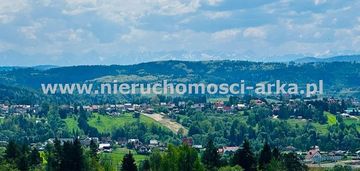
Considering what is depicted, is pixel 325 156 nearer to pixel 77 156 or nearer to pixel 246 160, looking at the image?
pixel 246 160

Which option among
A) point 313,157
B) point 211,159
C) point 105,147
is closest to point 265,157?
point 211,159

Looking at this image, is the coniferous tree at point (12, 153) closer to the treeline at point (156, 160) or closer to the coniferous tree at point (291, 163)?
the treeline at point (156, 160)

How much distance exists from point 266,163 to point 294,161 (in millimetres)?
9065

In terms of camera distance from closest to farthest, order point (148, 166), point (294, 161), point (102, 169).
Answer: point (102, 169) < point (294, 161) < point (148, 166)

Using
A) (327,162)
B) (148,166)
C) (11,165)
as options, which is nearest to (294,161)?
(148,166)

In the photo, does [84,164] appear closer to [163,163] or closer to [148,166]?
[163,163]

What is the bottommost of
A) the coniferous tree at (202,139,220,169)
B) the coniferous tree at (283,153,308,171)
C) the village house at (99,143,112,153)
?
the village house at (99,143,112,153)

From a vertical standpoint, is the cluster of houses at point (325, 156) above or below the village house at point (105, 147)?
below

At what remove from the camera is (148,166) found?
8188 cm

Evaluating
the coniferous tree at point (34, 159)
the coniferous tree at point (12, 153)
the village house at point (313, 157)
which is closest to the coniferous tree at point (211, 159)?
the coniferous tree at point (34, 159)

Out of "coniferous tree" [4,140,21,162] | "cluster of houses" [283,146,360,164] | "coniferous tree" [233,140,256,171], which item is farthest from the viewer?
"cluster of houses" [283,146,360,164]

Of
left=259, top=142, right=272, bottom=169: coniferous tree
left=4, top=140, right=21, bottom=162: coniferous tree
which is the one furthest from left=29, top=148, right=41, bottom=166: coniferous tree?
left=259, top=142, right=272, bottom=169: coniferous tree

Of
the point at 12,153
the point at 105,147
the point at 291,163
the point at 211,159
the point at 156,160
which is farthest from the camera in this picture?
the point at 105,147

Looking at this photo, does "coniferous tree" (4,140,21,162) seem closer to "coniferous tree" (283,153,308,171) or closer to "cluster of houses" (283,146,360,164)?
"coniferous tree" (283,153,308,171)
